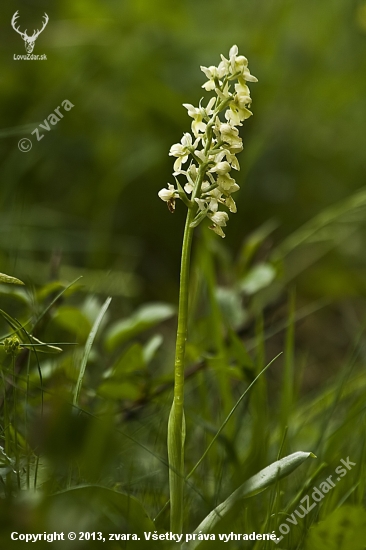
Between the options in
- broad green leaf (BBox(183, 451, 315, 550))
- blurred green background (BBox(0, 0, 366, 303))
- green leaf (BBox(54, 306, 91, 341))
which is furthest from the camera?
blurred green background (BBox(0, 0, 366, 303))

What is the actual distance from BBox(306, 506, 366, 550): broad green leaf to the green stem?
18cm

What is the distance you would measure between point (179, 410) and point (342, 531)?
0.26 metres

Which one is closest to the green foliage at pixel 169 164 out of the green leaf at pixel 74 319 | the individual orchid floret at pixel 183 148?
the green leaf at pixel 74 319

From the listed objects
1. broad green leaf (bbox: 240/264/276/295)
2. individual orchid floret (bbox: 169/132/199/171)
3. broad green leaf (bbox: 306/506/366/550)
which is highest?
individual orchid floret (bbox: 169/132/199/171)

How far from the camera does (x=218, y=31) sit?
144 inches

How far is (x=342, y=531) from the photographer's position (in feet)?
2.69

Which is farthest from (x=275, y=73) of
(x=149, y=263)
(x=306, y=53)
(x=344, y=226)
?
(x=149, y=263)

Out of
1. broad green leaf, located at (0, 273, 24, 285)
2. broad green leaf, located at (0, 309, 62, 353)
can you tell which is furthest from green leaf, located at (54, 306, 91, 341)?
broad green leaf, located at (0, 273, 24, 285)

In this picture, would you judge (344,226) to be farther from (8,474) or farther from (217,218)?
(8,474)

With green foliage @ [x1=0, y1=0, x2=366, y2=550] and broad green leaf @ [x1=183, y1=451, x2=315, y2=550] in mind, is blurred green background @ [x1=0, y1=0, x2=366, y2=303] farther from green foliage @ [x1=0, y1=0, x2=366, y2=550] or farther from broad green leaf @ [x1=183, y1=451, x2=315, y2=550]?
broad green leaf @ [x1=183, y1=451, x2=315, y2=550]

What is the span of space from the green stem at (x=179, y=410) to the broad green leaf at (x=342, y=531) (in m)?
0.18

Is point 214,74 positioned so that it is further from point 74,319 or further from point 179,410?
point 74,319

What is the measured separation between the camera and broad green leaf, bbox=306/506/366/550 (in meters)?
0.81

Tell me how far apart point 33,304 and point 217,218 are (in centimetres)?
52
